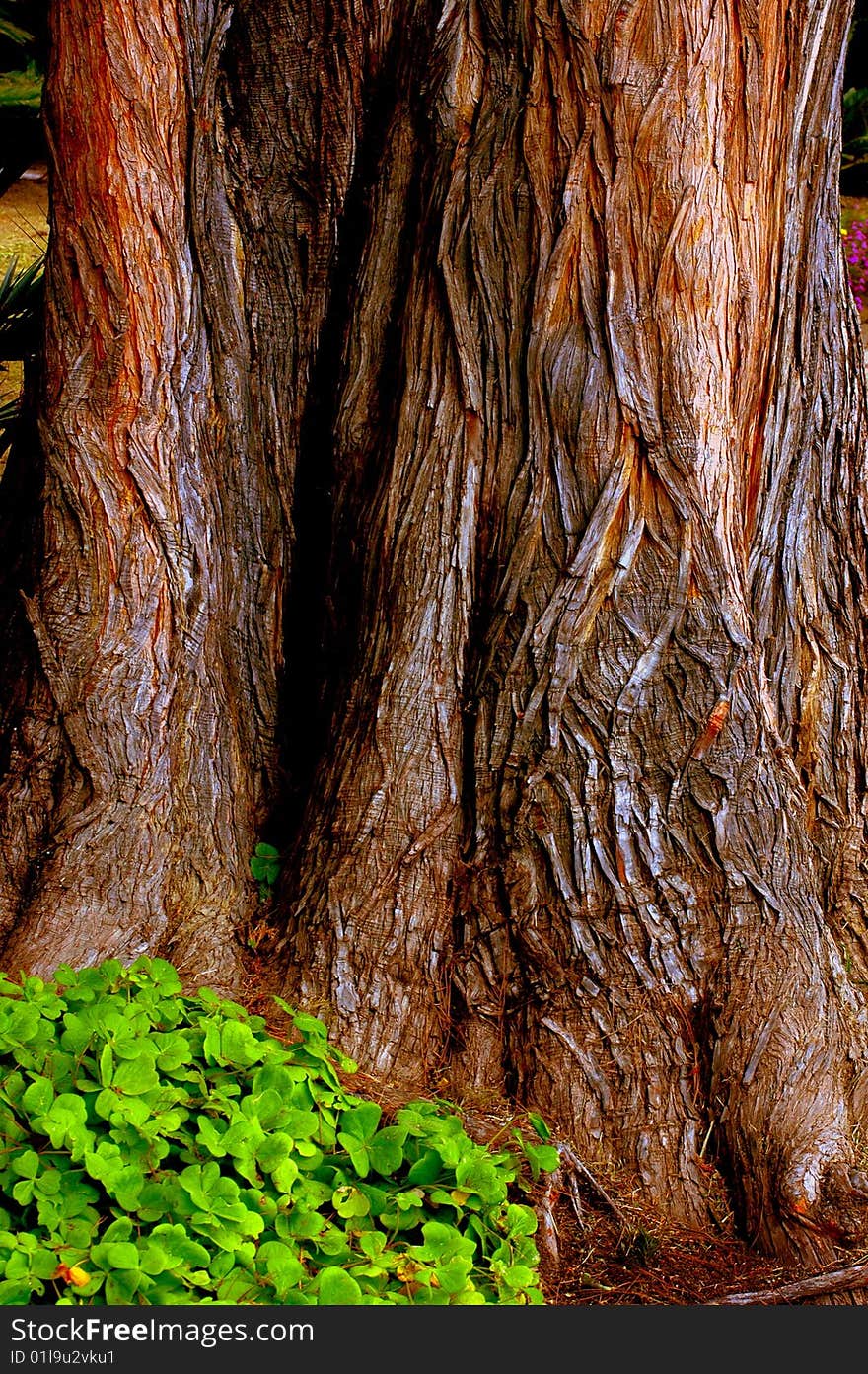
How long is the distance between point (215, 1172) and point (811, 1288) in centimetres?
148

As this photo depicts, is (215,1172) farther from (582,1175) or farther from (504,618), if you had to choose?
(504,618)

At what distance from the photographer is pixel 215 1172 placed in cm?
254

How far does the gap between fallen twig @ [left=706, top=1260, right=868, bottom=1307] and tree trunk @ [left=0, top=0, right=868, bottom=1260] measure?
80 mm

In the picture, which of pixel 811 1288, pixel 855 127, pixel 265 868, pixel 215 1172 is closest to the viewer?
pixel 215 1172

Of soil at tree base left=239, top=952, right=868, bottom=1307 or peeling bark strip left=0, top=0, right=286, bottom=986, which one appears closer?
soil at tree base left=239, top=952, right=868, bottom=1307

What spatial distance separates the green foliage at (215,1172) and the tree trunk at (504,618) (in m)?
0.35

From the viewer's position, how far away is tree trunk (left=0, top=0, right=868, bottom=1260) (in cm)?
320

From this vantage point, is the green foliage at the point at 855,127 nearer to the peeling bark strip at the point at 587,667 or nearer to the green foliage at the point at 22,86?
the green foliage at the point at 22,86

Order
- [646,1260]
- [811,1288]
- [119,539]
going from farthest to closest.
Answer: [119,539] < [646,1260] < [811,1288]

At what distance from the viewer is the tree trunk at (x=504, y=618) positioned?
3.20 m

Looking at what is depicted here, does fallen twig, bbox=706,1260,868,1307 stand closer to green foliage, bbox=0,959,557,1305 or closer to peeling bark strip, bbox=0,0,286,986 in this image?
green foliage, bbox=0,959,557,1305

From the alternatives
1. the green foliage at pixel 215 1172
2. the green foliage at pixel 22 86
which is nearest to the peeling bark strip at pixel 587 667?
the green foliage at pixel 215 1172

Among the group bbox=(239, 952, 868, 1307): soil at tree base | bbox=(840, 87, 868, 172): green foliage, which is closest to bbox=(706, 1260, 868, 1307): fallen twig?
bbox=(239, 952, 868, 1307): soil at tree base

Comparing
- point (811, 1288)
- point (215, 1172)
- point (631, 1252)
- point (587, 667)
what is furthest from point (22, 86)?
point (811, 1288)
